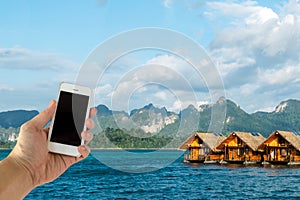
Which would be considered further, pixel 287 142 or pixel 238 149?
pixel 238 149

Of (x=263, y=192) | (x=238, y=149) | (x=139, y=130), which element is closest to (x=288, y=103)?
(x=238, y=149)

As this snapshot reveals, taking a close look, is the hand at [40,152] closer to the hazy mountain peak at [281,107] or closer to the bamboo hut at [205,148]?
the bamboo hut at [205,148]

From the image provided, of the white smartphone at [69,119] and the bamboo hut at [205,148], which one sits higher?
the bamboo hut at [205,148]

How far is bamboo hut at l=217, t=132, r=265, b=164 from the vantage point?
1046 inches

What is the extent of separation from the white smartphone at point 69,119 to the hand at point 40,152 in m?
0.02

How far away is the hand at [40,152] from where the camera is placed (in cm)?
129

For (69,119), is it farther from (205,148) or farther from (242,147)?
(205,148)

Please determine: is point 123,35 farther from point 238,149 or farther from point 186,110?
point 238,149

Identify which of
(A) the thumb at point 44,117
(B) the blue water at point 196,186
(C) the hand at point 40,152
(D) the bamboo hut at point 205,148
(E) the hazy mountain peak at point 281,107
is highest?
(E) the hazy mountain peak at point 281,107

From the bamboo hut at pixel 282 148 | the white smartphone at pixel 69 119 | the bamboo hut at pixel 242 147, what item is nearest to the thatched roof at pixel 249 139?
the bamboo hut at pixel 242 147

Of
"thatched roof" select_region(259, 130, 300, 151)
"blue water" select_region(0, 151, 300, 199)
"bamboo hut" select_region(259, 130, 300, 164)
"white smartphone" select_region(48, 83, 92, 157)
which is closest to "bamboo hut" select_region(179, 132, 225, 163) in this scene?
"blue water" select_region(0, 151, 300, 199)

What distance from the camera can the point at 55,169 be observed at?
1.39 metres

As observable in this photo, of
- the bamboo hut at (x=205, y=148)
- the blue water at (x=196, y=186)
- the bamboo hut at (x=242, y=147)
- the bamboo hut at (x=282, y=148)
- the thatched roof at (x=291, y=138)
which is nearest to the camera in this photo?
the blue water at (x=196, y=186)

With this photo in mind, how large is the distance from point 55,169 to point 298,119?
11030 cm
